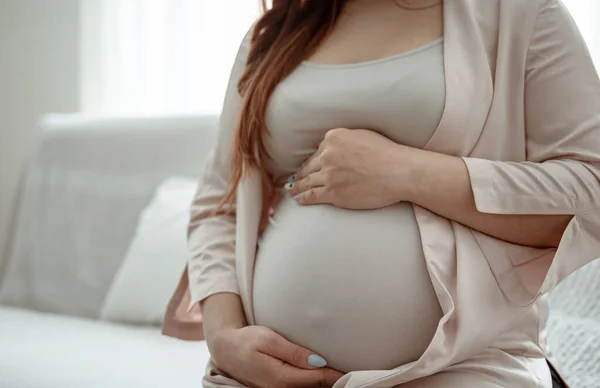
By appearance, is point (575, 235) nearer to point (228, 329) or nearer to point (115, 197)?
point (228, 329)

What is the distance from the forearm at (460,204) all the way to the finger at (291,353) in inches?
9.0

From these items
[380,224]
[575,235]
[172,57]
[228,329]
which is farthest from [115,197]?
[575,235]

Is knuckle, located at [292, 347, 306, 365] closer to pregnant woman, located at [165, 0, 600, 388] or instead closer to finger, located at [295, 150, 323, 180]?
pregnant woman, located at [165, 0, 600, 388]

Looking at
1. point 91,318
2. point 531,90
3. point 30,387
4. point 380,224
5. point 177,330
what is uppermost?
point 531,90

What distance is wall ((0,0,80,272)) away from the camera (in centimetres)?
296

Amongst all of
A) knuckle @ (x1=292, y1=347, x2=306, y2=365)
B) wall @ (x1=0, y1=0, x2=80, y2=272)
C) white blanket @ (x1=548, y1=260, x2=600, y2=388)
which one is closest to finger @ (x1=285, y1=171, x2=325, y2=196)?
knuckle @ (x1=292, y1=347, x2=306, y2=365)

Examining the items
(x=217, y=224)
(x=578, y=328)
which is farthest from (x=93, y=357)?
(x=578, y=328)

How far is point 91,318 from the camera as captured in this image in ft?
6.81

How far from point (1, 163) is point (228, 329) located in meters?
2.43

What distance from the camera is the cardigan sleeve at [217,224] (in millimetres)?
1084

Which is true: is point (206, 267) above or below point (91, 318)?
above

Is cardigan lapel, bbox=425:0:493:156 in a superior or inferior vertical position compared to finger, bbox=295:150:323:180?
superior

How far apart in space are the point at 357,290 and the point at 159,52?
1997 mm

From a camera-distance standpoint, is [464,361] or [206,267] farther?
[206,267]
